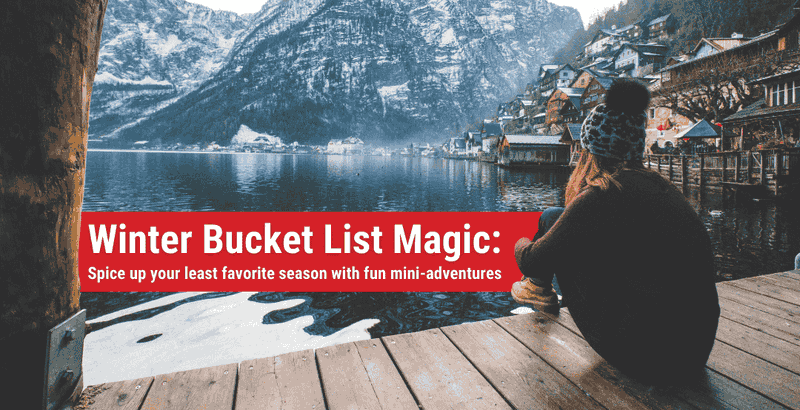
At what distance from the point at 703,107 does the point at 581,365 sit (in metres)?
45.4

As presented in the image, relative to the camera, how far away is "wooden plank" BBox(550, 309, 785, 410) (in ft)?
6.95

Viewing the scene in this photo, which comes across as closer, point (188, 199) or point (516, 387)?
point (516, 387)

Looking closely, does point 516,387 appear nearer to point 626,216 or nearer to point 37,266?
point 626,216

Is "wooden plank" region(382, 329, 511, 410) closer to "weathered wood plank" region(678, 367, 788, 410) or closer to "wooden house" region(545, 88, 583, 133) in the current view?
"weathered wood plank" region(678, 367, 788, 410)

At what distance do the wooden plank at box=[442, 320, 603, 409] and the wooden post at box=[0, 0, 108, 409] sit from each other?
2.38 metres

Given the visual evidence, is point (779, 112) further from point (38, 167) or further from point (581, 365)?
point (38, 167)

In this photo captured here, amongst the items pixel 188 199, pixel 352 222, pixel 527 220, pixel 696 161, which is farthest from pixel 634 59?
pixel 188 199

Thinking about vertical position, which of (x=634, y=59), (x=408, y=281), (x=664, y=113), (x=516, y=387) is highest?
(x=634, y=59)

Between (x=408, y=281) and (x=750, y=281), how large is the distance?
271 inches

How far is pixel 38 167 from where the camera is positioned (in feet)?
5.39

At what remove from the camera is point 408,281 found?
33.0 feet

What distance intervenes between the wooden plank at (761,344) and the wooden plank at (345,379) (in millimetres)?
2682

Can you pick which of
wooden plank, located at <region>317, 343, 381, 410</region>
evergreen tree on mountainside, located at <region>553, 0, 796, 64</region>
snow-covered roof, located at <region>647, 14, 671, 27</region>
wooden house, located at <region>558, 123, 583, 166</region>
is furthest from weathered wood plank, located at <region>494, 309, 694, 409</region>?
snow-covered roof, located at <region>647, 14, 671, 27</region>

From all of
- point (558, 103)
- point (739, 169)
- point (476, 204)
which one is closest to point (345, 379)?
point (476, 204)
